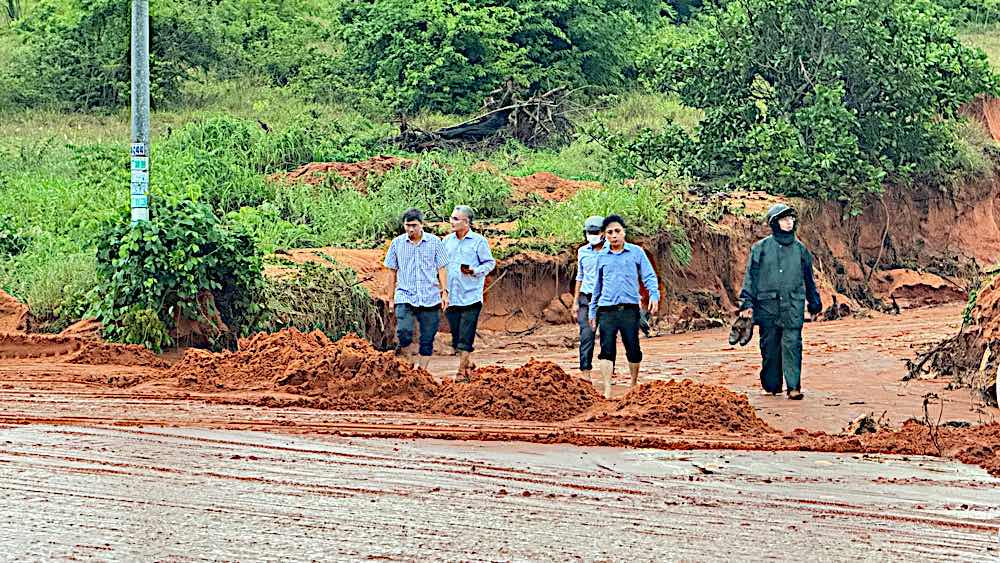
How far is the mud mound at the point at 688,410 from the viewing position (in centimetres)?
992

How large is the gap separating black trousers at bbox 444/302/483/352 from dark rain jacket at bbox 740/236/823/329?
8.32 feet

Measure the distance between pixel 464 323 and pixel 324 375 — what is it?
64.3 inches

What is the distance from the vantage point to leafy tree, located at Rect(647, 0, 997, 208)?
23.2m

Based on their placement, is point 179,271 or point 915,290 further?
point 915,290

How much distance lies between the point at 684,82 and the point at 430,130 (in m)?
5.64

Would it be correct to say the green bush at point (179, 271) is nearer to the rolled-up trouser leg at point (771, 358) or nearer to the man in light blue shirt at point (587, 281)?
the man in light blue shirt at point (587, 281)

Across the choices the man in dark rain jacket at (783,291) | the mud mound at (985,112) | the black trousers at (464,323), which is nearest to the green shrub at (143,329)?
the black trousers at (464,323)

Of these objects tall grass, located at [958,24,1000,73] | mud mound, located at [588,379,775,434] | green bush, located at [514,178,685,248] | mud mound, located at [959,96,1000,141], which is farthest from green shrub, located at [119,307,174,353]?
tall grass, located at [958,24,1000,73]

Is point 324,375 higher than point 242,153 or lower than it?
lower

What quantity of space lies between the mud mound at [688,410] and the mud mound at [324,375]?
167 centimetres

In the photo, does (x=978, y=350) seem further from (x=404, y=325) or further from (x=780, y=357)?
(x=404, y=325)

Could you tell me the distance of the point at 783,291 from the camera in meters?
12.0

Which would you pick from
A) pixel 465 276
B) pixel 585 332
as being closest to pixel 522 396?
pixel 465 276

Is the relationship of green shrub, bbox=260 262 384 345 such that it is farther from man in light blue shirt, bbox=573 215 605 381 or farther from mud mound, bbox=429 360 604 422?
mud mound, bbox=429 360 604 422
